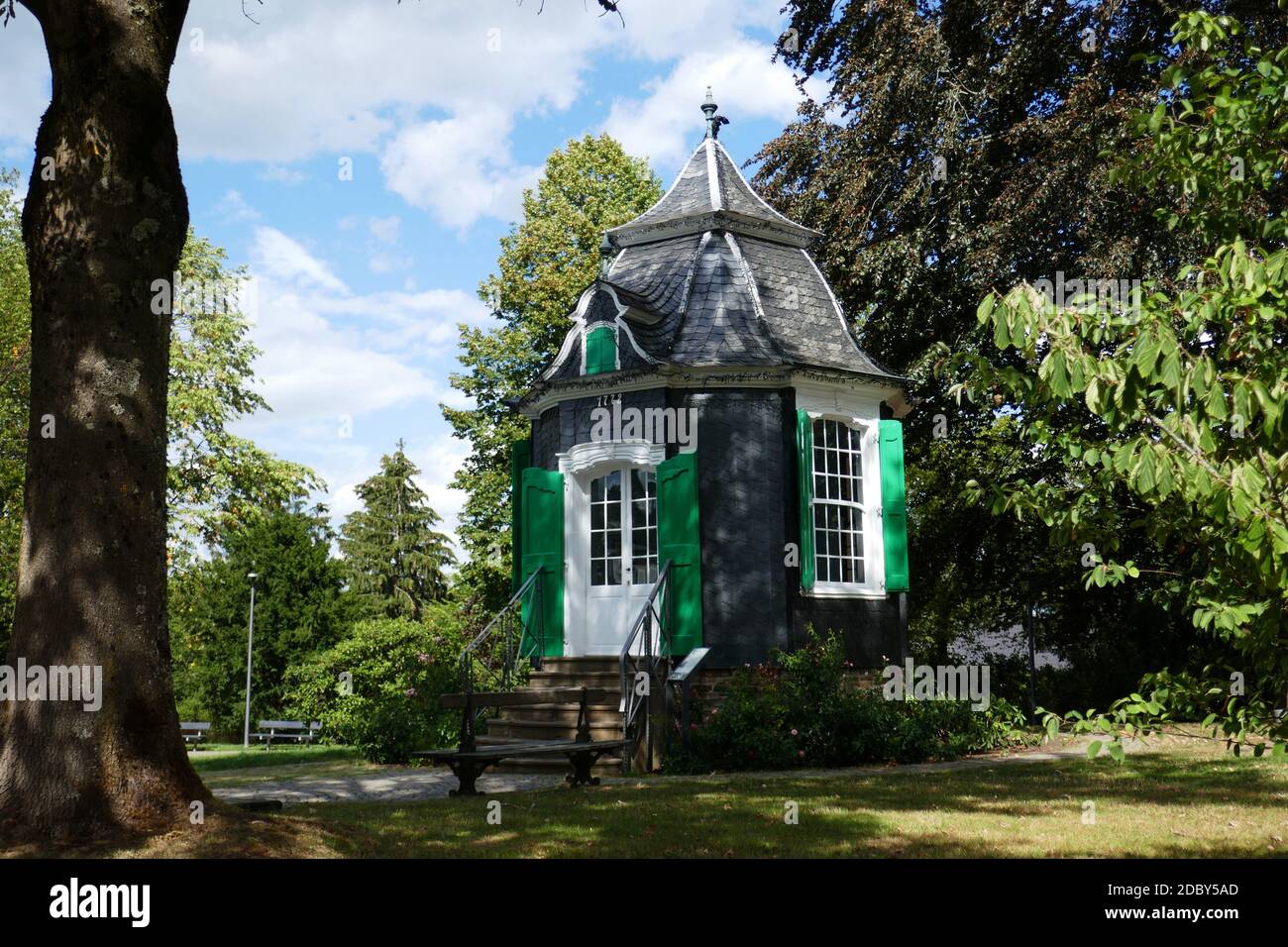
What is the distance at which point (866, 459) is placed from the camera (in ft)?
47.5

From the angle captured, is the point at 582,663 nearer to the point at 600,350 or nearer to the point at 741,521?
the point at 741,521

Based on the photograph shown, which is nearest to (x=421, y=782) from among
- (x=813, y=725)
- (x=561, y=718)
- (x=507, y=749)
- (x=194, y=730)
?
(x=507, y=749)

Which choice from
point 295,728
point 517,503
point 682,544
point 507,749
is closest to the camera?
point 507,749

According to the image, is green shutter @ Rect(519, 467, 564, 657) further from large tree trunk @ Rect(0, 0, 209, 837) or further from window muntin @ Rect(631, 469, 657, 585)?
large tree trunk @ Rect(0, 0, 209, 837)

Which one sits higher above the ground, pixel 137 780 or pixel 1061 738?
pixel 137 780

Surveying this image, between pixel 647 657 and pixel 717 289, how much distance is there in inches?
Answer: 198

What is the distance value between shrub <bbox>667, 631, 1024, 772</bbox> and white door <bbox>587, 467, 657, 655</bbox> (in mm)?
1706

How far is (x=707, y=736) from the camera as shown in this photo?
11477 millimetres

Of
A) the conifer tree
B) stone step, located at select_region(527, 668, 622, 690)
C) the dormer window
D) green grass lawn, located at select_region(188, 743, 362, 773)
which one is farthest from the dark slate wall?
the conifer tree

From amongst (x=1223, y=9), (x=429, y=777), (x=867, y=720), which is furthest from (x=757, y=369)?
(x=1223, y=9)

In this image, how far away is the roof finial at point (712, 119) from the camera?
16.4 metres

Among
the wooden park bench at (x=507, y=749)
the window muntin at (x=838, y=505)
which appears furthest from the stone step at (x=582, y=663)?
the window muntin at (x=838, y=505)
